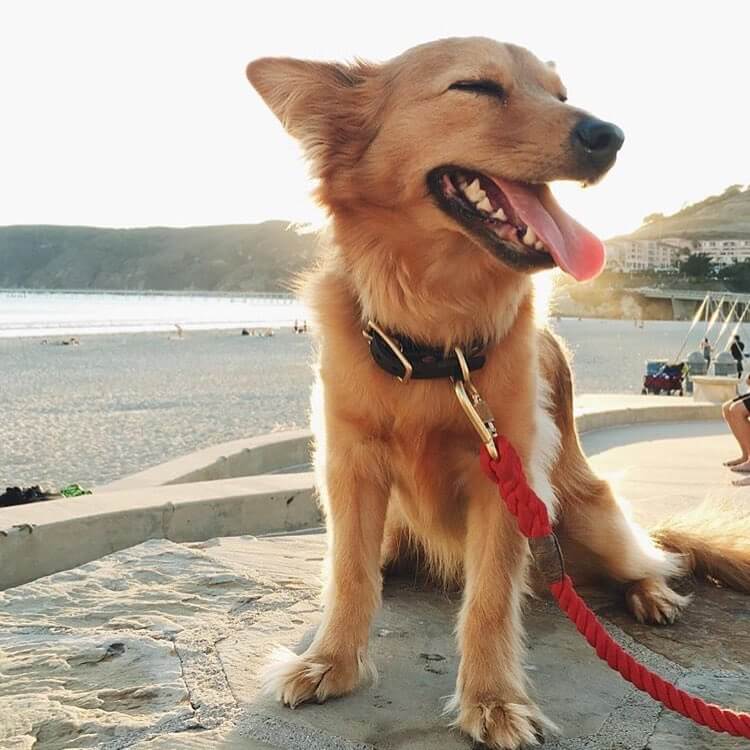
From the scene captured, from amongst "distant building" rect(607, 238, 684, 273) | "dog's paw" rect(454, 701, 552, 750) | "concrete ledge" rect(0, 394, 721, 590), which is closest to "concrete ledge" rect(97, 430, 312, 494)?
"concrete ledge" rect(0, 394, 721, 590)

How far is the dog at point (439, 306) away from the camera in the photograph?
103 inches

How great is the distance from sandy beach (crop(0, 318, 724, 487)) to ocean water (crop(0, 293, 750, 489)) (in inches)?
1.0

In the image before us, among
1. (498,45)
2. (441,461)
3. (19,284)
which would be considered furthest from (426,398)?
(19,284)

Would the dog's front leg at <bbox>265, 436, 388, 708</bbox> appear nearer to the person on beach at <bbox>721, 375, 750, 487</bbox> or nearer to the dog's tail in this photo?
the dog's tail

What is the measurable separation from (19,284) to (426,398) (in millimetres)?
207387

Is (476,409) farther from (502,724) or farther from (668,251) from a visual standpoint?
(668,251)

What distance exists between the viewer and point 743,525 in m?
3.68

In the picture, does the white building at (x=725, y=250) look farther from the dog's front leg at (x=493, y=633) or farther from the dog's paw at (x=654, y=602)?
the dog's front leg at (x=493, y=633)

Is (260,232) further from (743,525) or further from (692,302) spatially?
(743,525)

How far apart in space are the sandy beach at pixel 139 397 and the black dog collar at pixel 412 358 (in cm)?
749

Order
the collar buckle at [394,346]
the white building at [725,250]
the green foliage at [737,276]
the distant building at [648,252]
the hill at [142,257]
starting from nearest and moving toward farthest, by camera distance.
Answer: the collar buckle at [394,346] < the green foliage at [737,276] < the white building at [725,250] < the distant building at [648,252] < the hill at [142,257]

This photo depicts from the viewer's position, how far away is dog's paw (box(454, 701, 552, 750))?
7.52 ft

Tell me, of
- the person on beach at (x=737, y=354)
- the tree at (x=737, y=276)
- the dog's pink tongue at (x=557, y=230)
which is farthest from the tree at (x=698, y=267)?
the dog's pink tongue at (x=557, y=230)

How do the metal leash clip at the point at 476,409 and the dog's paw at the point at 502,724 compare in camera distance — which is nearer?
the dog's paw at the point at 502,724
